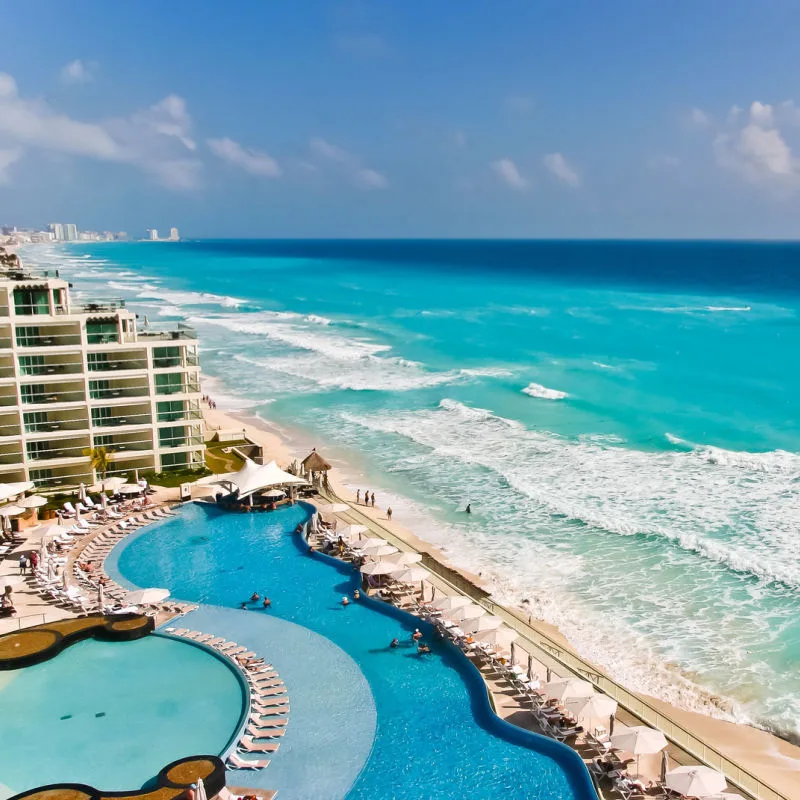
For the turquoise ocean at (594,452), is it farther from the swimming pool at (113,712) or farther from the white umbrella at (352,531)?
the swimming pool at (113,712)

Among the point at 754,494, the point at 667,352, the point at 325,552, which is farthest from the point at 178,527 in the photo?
the point at 667,352

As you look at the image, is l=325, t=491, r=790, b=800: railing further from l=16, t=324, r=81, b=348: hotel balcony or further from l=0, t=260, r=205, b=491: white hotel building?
l=16, t=324, r=81, b=348: hotel balcony

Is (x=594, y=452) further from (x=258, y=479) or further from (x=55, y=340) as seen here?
(x=55, y=340)

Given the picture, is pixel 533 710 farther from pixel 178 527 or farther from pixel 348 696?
pixel 178 527

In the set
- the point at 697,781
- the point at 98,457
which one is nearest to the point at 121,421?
the point at 98,457

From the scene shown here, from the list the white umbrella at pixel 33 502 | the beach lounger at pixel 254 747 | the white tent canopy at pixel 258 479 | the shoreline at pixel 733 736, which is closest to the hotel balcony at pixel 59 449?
the white umbrella at pixel 33 502

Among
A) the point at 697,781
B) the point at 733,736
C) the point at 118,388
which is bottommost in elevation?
the point at 733,736

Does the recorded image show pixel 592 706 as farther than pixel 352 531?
No
